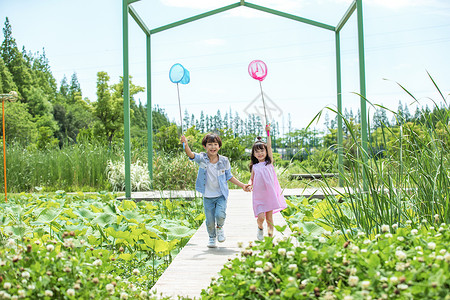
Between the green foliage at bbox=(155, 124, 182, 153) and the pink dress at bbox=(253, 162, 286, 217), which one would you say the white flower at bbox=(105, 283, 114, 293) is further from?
the green foliage at bbox=(155, 124, 182, 153)

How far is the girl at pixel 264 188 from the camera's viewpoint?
3.34 metres

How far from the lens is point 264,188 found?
11.1 ft

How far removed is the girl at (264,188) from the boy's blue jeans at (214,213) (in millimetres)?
316

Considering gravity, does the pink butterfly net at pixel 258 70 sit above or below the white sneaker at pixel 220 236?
above

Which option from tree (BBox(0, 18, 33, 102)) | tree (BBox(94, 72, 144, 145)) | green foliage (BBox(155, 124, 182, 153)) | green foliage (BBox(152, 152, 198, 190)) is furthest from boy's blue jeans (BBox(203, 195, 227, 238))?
tree (BBox(0, 18, 33, 102))

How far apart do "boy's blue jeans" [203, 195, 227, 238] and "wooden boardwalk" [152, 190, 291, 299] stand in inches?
4.9

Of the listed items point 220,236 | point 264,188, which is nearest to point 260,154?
point 264,188

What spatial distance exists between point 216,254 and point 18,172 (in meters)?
6.87

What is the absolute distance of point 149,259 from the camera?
2.99 metres

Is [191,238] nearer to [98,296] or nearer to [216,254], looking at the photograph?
[216,254]

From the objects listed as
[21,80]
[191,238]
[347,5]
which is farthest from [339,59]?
[21,80]

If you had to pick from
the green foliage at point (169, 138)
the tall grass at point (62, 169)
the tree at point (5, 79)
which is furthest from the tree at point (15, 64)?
the tall grass at point (62, 169)

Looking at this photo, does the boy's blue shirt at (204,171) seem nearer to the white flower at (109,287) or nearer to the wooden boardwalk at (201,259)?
the wooden boardwalk at (201,259)

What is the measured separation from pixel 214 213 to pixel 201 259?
2.12ft
